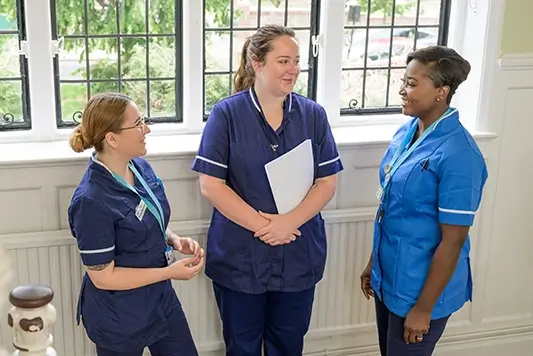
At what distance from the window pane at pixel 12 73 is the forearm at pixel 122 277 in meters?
0.92

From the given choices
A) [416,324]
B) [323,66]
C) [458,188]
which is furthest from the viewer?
[323,66]

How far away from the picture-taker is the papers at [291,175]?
2365mm

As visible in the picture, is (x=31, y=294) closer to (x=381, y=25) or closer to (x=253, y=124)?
(x=253, y=124)

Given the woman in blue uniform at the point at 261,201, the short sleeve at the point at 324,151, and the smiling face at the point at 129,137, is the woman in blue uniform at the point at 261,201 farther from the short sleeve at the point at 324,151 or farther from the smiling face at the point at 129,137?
the smiling face at the point at 129,137

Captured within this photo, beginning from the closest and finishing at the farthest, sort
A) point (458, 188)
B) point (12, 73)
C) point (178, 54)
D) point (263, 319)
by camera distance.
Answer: point (458, 188) → point (263, 319) → point (12, 73) → point (178, 54)

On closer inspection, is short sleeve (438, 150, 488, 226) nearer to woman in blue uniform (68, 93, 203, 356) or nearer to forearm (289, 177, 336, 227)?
forearm (289, 177, 336, 227)

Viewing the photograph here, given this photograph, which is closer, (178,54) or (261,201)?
(261,201)

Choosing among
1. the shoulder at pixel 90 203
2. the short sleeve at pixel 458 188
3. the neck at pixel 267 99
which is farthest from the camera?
the neck at pixel 267 99

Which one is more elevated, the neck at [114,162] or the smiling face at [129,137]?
the smiling face at [129,137]

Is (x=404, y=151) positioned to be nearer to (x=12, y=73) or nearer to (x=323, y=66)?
(x=323, y=66)

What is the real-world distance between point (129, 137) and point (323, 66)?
113 cm

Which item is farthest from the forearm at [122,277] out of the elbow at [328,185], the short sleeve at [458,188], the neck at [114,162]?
the short sleeve at [458,188]

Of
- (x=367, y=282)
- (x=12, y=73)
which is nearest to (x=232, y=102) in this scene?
(x=367, y=282)

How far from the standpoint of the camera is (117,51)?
281 centimetres
